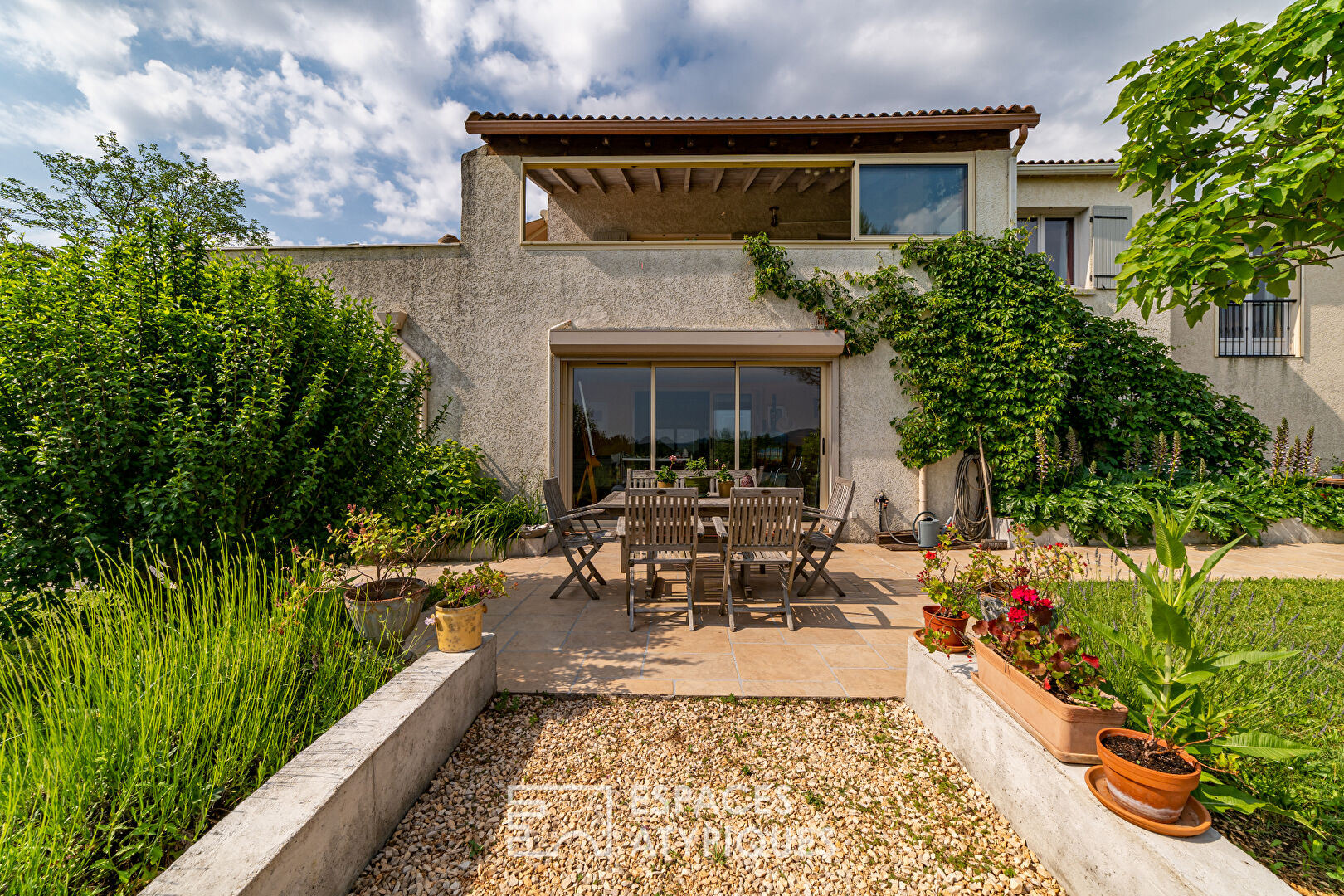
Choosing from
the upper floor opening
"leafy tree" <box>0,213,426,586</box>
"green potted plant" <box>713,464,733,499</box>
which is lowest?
"green potted plant" <box>713,464,733,499</box>

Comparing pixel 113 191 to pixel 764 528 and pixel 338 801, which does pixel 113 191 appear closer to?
pixel 764 528

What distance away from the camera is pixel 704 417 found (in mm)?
7742

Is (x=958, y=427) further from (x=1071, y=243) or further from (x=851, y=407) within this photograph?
(x=1071, y=243)

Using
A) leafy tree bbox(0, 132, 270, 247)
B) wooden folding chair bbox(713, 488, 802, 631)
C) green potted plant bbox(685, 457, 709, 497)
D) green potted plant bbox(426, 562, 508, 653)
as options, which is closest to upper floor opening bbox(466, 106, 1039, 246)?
green potted plant bbox(685, 457, 709, 497)

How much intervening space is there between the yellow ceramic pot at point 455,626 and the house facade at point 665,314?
15.3 ft

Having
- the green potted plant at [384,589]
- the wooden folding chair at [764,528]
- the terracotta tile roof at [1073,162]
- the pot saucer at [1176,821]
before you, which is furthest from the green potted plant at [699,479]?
the terracotta tile roof at [1073,162]

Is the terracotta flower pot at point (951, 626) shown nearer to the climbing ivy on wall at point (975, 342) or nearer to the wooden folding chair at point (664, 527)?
the wooden folding chair at point (664, 527)

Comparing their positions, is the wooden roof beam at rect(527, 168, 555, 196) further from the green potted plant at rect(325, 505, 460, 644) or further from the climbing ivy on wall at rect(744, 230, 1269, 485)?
the green potted plant at rect(325, 505, 460, 644)

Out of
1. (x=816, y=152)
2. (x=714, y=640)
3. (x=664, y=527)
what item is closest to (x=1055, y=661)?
(x=714, y=640)

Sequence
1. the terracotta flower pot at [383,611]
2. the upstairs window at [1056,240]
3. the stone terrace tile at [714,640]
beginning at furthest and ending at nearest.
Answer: the upstairs window at [1056,240] < the stone terrace tile at [714,640] < the terracotta flower pot at [383,611]

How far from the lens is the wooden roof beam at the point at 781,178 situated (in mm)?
8361

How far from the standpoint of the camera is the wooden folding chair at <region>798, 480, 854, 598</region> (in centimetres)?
473

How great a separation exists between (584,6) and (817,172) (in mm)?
4496

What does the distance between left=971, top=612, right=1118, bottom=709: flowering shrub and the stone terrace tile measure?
1152 millimetres
